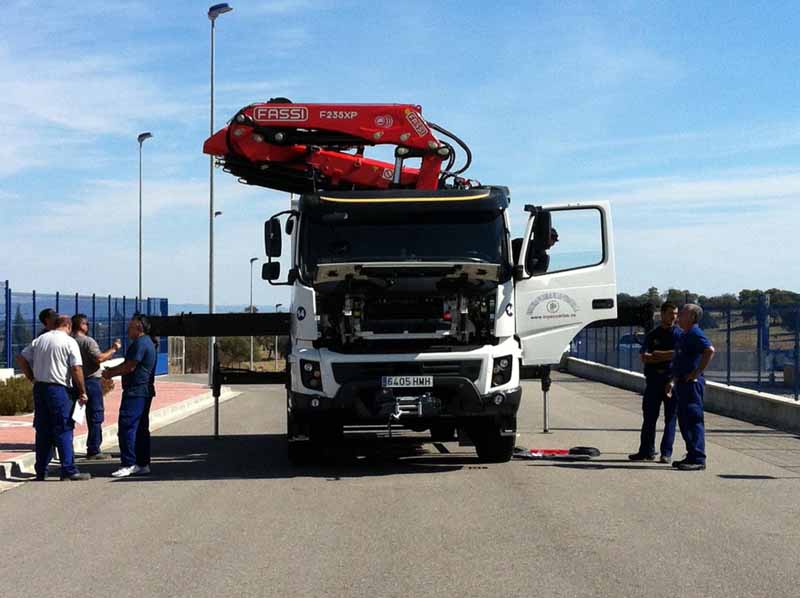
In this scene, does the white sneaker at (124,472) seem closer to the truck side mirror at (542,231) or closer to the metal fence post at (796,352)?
the truck side mirror at (542,231)

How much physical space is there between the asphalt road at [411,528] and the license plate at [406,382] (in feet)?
3.15

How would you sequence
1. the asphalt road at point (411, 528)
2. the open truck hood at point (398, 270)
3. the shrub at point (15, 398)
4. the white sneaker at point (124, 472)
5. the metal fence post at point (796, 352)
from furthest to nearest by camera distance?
the shrub at point (15, 398) < the metal fence post at point (796, 352) < the white sneaker at point (124, 472) < the open truck hood at point (398, 270) < the asphalt road at point (411, 528)

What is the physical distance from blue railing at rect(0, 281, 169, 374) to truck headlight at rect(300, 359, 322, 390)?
14.8 meters

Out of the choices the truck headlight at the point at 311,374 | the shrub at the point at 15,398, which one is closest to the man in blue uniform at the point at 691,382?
the truck headlight at the point at 311,374

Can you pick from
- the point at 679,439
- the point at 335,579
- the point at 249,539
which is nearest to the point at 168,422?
the point at 679,439

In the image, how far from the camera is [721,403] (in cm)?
2261

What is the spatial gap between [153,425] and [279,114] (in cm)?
810

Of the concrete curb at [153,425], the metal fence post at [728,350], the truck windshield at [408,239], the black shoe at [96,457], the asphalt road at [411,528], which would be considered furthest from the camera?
the metal fence post at [728,350]

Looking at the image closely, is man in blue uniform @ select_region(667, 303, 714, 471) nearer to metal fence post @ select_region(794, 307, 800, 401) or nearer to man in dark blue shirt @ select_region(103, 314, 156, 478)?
man in dark blue shirt @ select_region(103, 314, 156, 478)

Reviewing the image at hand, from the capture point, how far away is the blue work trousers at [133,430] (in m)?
12.8

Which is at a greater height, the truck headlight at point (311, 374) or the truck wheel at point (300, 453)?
the truck headlight at point (311, 374)

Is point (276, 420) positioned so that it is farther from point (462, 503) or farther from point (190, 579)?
point (190, 579)

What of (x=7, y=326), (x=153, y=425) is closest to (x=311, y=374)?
(x=153, y=425)

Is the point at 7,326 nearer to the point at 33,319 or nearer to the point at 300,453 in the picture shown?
the point at 33,319
